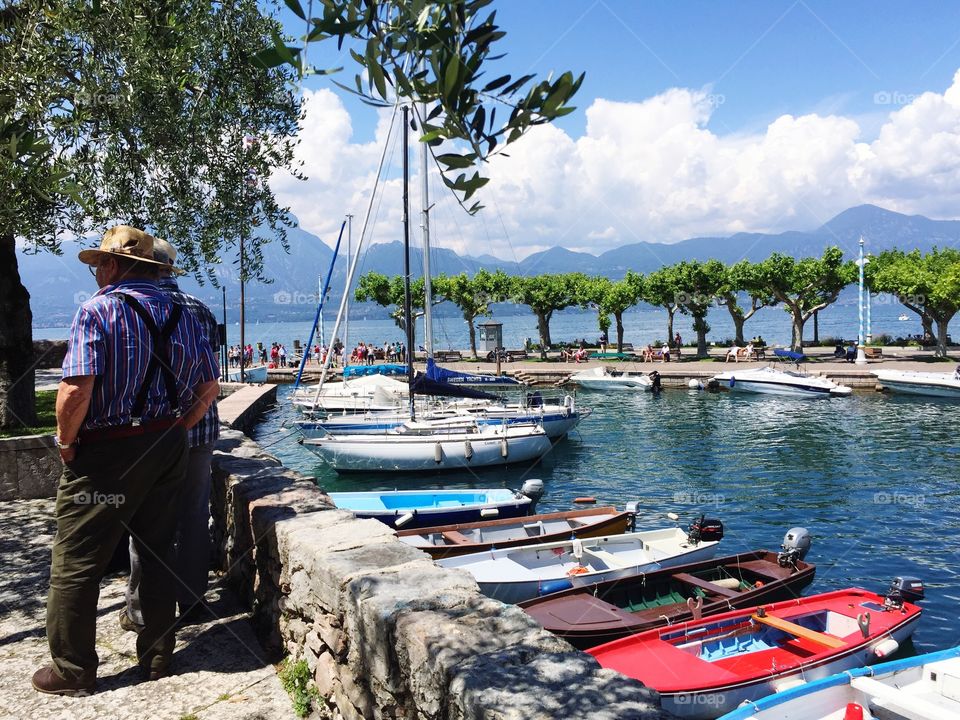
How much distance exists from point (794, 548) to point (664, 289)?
41674 mm

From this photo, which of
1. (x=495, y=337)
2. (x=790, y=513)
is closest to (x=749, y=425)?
(x=790, y=513)

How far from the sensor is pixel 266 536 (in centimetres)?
457

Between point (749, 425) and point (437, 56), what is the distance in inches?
1139

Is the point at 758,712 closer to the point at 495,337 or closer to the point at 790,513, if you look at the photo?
the point at 790,513

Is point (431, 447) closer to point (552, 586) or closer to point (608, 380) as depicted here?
point (552, 586)

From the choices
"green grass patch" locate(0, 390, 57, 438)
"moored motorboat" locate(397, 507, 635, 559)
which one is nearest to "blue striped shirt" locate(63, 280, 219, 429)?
"green grass patch" locate(0, 390, 57, 438)

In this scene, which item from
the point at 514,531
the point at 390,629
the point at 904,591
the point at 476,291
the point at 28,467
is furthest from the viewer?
the point at 476,291

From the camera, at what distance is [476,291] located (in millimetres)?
59125

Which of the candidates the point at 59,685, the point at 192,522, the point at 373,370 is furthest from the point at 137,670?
the point at 373,370

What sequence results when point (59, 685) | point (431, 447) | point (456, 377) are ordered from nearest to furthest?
point (59, 685) → point (431, 447) → point (456, 377)

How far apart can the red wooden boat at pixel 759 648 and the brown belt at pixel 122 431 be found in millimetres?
6393

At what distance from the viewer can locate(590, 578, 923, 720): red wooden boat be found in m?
8.44

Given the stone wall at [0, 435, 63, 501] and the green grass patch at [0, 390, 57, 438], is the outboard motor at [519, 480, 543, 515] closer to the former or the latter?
the green grass patch at [0, 390, 57, 438]

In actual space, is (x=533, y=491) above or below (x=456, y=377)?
below
